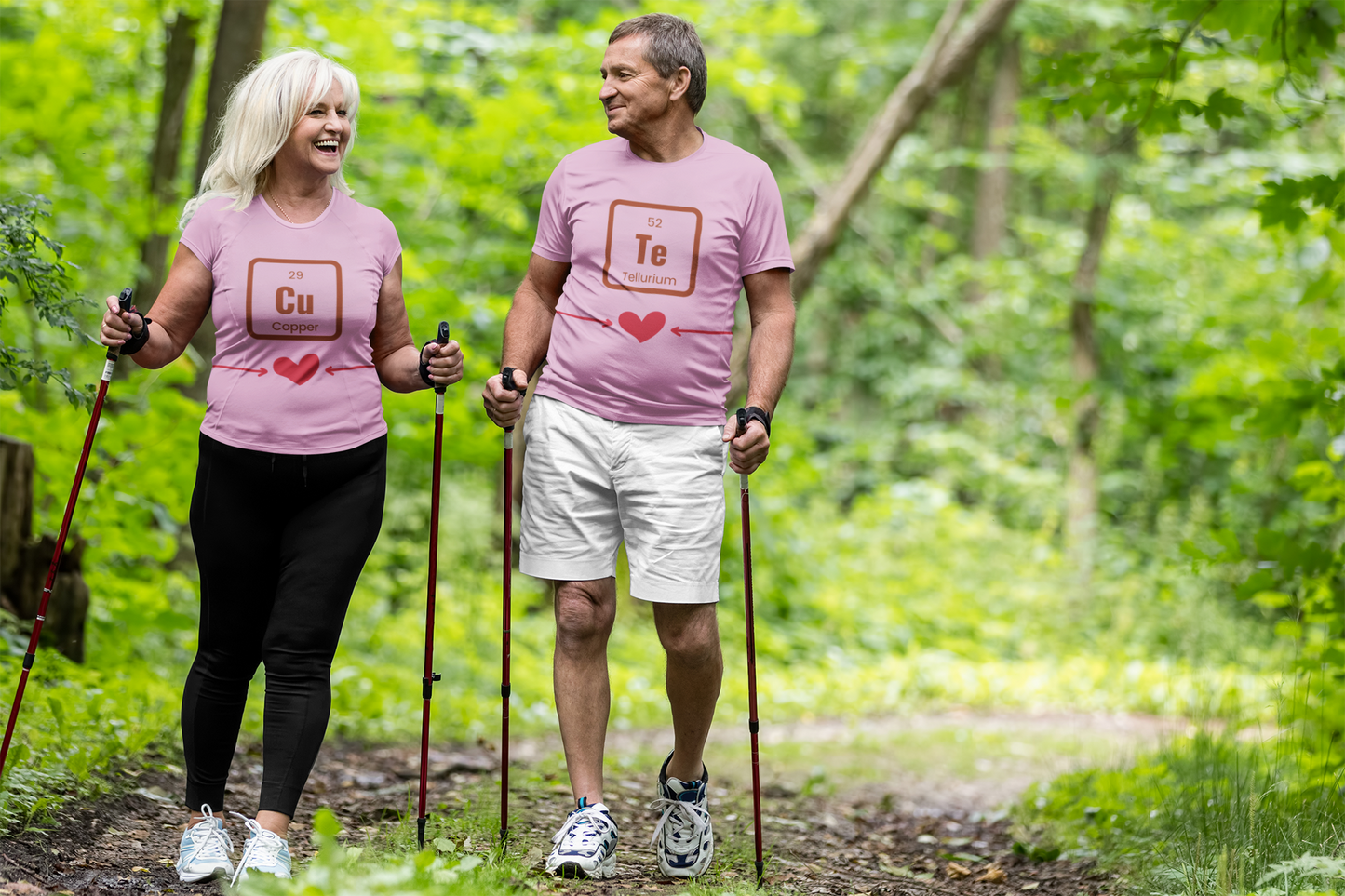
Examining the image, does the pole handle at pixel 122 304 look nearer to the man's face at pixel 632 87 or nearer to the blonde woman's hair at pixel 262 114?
the blonde woman's hair at pixel 262 114

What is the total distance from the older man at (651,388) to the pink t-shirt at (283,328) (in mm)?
412

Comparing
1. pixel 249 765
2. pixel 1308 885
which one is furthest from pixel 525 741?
pixel 1308 885

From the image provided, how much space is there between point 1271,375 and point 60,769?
491 cm

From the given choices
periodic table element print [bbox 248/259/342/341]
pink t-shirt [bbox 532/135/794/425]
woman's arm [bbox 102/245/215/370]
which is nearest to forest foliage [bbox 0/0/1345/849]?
woman's arm [bbox 102/245/215/370]

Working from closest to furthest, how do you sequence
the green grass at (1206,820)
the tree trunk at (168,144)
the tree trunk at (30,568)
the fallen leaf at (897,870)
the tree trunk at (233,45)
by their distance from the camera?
the green grass at (1206,820), the fallen leaf at (897,870), the tree trunk at (30,568), the tree trunk at (233,45), the tree trunk at (168,144)

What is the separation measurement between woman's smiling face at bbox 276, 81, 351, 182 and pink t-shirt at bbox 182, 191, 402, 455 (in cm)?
13

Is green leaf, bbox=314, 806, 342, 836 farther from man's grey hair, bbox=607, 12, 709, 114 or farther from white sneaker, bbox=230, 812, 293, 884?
man's grey hair, bbox=607, 12, 709, 114

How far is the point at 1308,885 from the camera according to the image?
9.60ft

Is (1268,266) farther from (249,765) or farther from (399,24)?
(249,765)

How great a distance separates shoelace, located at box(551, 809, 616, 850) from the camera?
10.4ft

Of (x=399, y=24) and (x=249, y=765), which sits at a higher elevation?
(x=399, y=24)

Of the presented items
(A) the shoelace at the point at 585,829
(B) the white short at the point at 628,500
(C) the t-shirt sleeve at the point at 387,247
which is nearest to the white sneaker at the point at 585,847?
(A) the shoelace at the point at 585,829

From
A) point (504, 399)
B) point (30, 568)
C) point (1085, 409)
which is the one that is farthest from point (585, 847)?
point (1085, 409)

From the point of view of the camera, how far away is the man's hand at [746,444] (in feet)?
10.6
